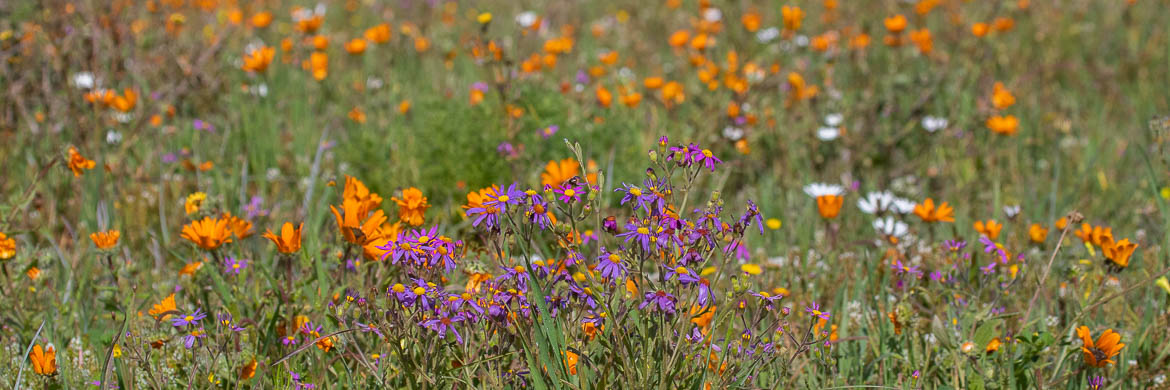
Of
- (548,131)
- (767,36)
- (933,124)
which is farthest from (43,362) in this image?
(767,36)

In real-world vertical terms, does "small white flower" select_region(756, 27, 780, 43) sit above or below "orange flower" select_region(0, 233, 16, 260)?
above

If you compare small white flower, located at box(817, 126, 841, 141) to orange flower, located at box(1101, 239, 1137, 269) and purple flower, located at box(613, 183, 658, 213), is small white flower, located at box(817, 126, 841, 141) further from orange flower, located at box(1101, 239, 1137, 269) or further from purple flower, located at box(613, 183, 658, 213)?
purple flower, located at box(613, 183, 658, 213)

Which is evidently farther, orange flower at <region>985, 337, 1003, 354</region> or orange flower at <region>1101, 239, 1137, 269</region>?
orange flower at <region>1101, 239, 1137, 269</region>

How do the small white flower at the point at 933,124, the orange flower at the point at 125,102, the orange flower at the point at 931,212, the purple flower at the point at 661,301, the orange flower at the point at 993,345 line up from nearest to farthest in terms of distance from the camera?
the purple flower at the point at 661,301, the orange flower at the point at 993,345, the orange flower at the point at 931,212, the orange flower at the point at 125,102, the small white flower at the point at 933,124

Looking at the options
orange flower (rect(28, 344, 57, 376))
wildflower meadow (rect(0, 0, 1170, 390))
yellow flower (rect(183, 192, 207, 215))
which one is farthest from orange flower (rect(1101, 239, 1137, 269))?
orange flower (rect(28, 344, 57, 376))

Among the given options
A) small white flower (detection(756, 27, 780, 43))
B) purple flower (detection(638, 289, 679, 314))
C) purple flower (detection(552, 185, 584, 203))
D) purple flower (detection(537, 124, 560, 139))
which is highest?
small white flower (detection(756, 27, 780, 43))

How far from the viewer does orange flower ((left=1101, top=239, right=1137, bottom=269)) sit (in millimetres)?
2098

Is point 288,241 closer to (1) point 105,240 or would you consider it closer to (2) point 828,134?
(1) point 105,240

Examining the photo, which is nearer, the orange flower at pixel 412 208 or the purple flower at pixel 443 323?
the purple flower at pixel 443 323

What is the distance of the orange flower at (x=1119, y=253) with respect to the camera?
2098mm

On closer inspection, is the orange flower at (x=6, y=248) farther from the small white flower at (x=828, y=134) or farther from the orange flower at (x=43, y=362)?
the small white flower at (x=828, y=134)

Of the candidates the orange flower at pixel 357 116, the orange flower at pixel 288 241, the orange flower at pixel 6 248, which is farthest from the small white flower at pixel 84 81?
the orange flower at pixel 288 241

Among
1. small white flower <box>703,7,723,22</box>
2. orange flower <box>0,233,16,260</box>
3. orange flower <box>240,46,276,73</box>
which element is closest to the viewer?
orange flower <box>0,233,16,260</box>

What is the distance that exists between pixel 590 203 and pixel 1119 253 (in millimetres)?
1357
